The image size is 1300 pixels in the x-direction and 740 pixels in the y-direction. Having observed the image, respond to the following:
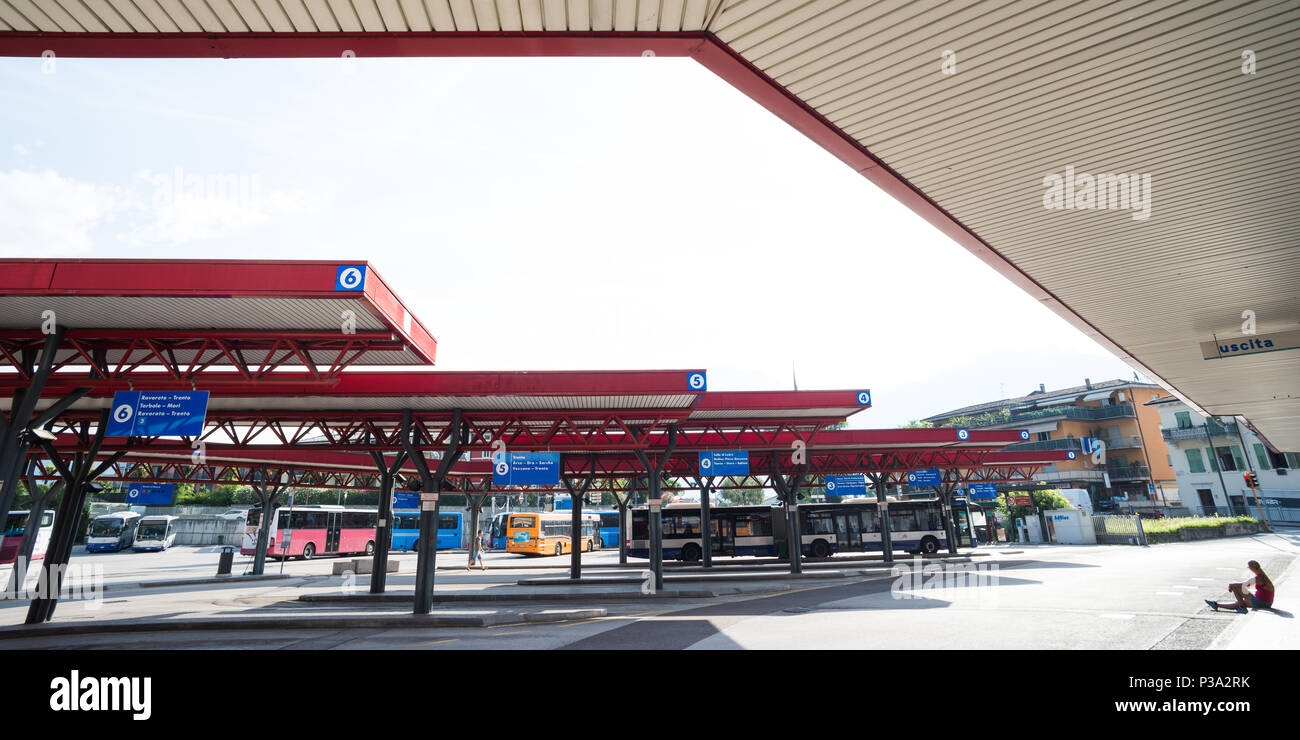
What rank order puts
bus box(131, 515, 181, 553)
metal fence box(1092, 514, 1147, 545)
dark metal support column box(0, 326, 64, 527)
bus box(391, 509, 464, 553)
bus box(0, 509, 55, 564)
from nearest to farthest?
dark metal support column box(0, 326, 64, 527) → bus box(0, 509, 55, 564) → metal fence box(1092, 514, 1147, 545) → bus box(391, 509, 464, 553) → bus box(131, 515, 181, 553)

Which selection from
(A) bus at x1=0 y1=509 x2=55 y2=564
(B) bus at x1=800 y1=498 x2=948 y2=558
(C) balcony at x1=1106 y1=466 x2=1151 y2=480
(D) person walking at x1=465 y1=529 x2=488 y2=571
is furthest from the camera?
(C) balcony at x1=1106 y1=466 x2=1151 y2=480

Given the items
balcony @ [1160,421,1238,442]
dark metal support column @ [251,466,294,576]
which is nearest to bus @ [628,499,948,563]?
dark metal support column @ [251,466,294,576]

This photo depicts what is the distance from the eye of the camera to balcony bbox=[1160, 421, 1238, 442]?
45.7 m

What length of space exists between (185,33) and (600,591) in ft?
54.9

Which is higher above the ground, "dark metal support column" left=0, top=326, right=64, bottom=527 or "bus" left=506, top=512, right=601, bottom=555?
"dark metal support column" left=0, top=326, right=64, bottom=527

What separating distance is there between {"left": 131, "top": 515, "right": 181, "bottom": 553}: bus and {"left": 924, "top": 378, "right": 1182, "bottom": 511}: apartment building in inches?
2663

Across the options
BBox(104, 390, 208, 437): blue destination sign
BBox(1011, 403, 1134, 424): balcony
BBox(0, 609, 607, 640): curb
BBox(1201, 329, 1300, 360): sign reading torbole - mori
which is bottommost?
BBox(0, 609, 607, 640): curb

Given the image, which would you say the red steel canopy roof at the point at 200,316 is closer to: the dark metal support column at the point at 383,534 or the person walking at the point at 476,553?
the dark metal support column at the point at 383,534

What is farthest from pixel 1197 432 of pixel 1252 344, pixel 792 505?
pixel 1252 344

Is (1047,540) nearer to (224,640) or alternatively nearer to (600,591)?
(600,591)

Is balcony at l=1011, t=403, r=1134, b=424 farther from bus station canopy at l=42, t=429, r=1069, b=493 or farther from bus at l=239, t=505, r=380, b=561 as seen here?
bus at l=239, t=505, r=380, b=561

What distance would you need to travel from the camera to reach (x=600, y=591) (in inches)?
699

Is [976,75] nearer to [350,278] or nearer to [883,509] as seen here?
[350,278]
